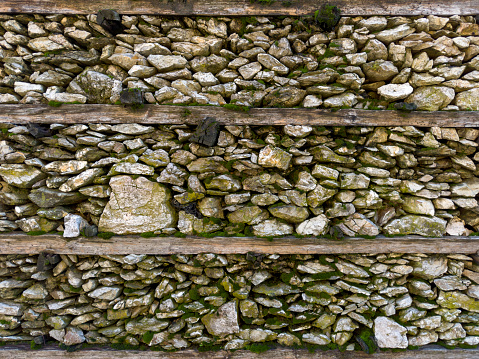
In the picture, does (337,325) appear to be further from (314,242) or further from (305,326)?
(314,242)

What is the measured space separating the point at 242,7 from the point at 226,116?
5.93 feet

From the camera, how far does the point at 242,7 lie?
3533mm

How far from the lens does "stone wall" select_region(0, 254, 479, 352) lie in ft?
11.9

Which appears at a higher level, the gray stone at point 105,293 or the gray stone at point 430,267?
the gray stone at point 430,267

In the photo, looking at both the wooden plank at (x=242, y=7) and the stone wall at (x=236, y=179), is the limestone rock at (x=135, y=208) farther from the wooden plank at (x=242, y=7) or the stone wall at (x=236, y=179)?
the wooden plank at (x=242, y=7)

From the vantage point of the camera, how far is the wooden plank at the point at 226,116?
3.48 meters

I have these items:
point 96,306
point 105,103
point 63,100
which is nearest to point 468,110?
point 105,103

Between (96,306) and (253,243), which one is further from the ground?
(253,243)

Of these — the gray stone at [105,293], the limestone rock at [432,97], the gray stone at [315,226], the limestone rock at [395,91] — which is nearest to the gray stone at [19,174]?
the gray stone at [105,293]

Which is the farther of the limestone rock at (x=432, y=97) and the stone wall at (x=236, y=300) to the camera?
the stone wall at (x=236, y=300)

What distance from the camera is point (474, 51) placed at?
3584mm

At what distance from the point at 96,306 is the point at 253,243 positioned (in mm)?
2870

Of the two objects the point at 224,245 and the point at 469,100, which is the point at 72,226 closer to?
the point at 224,245

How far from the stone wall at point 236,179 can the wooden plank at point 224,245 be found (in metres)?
0.14
